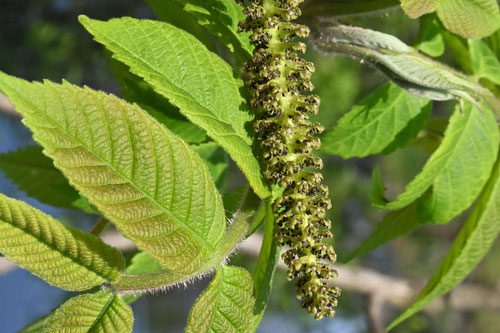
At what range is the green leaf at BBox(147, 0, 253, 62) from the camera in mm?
565

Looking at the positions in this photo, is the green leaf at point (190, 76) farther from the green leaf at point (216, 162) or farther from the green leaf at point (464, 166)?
the green leaf at point (464, 166)

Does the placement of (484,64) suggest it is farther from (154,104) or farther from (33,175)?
(33,175)

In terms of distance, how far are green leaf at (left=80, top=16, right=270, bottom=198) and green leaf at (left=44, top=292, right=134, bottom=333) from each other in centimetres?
14

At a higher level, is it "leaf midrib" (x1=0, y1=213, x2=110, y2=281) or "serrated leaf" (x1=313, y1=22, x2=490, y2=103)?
"serrated leaf" (x1=313, y1=22, x2=490, y2=103)

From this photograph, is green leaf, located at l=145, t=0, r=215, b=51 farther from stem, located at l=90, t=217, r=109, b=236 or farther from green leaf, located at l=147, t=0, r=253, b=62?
stem, located at l=90, t=217, r=109, b=236

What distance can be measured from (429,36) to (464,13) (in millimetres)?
134

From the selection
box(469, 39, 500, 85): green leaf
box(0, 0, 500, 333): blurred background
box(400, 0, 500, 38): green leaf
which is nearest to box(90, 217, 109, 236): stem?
box(400, 0, 500, 38): green leaf

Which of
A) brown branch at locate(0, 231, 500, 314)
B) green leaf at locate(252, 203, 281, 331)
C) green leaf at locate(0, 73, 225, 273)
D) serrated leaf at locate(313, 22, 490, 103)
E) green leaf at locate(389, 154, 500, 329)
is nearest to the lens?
green leaf at locate(0, 73, 225, 273)

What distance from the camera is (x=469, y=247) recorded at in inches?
30.0

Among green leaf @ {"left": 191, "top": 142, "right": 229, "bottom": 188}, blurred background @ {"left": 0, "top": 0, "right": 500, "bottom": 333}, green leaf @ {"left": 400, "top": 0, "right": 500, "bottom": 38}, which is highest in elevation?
green leaf @ {"left": 400, "top": 0, "right": 500, "bottom": 38}

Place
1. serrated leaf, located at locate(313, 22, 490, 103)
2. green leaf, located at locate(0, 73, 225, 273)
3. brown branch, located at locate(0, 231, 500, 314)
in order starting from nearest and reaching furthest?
green leaf, located at locate(0, 73, 225, 273), serrated leaf, located at locate(313, 22, 490, 103), brown branch, located at locate(0, 231, 500, 314)

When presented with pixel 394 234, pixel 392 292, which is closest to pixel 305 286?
pixel 394 234

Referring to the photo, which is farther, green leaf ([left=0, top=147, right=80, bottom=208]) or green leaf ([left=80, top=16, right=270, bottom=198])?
green leaf ([left=0, top=147, right=80, bottom=208])

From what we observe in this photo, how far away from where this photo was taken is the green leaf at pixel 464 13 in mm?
595
